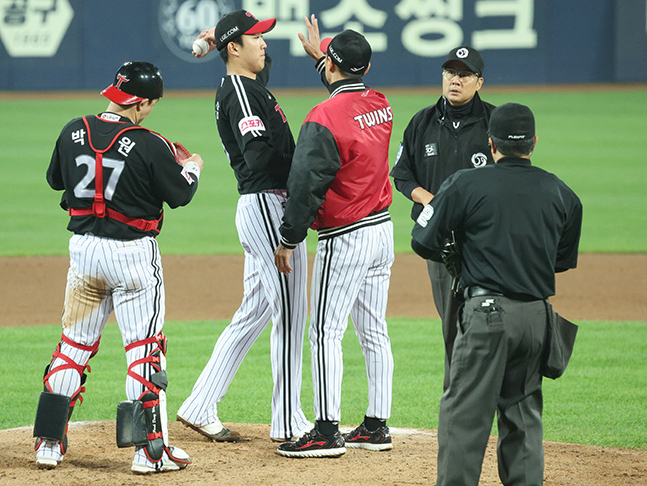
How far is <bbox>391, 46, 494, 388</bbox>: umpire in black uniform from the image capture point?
477cm

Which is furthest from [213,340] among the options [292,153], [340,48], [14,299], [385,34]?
[385,34]

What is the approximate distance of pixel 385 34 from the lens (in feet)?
78.9

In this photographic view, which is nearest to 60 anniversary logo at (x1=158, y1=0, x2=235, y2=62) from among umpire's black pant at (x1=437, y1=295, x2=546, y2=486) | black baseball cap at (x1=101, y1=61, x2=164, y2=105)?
black baseball cap at (x1=101, y1=61, x2=164, y2=105)

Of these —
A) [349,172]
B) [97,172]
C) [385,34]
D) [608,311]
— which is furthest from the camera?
[385,34]

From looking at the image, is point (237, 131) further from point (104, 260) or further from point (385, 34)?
point (385, 34)

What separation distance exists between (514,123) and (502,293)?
67cm

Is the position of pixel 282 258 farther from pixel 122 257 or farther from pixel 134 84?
pixel 134 84

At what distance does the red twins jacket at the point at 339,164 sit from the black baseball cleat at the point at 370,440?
1.09m

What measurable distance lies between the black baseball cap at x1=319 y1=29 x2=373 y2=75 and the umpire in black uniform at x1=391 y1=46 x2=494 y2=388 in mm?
589

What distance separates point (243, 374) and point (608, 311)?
3.84 m

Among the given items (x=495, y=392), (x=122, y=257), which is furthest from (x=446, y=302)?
(x=122, y=257)

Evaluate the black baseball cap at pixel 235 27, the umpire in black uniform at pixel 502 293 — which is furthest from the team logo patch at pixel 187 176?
the umpire in black uniform at pixel 502 293

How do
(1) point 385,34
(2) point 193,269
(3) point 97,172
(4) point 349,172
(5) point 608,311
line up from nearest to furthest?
1. (3) point 97,172
2. (4) point 349,172
3. (5) point 608,311
4. (2) point 193,269
5. (1) point 385,34

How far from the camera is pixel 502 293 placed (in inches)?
136
